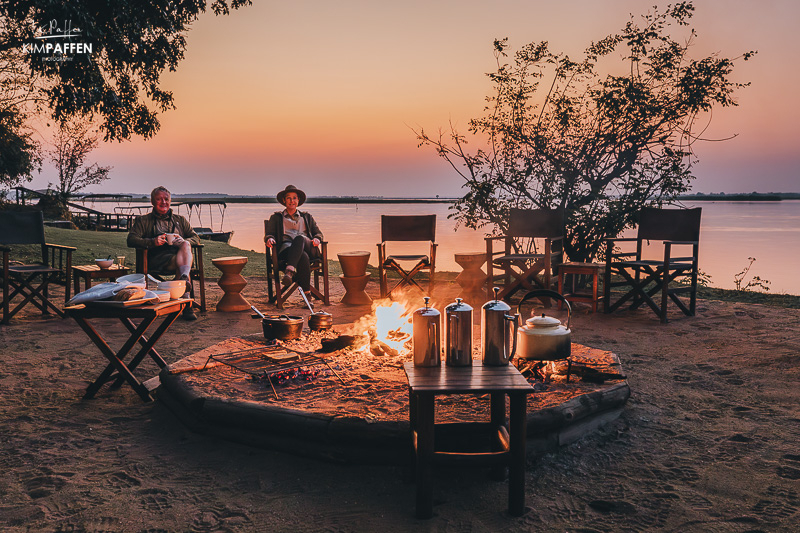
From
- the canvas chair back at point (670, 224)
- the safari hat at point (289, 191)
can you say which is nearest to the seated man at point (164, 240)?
the safari hat at point (289, 191)

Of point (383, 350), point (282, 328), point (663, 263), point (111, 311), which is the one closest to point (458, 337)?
point (383, 350)

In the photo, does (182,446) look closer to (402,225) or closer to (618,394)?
(618,394)

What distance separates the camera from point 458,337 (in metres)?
2.25

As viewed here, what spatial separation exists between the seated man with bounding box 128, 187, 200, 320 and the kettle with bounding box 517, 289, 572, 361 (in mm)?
3703

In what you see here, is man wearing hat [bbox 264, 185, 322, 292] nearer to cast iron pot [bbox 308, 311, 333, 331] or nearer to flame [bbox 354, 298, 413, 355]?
cast iron pot [bbox 308, 311, 333, 331]

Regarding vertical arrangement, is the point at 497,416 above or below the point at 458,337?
below

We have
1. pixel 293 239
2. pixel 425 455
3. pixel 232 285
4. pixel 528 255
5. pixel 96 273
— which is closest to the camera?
pixel 425 455

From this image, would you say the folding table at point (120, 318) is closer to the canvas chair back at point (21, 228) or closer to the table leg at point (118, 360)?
the table leg at point (118, 360)
